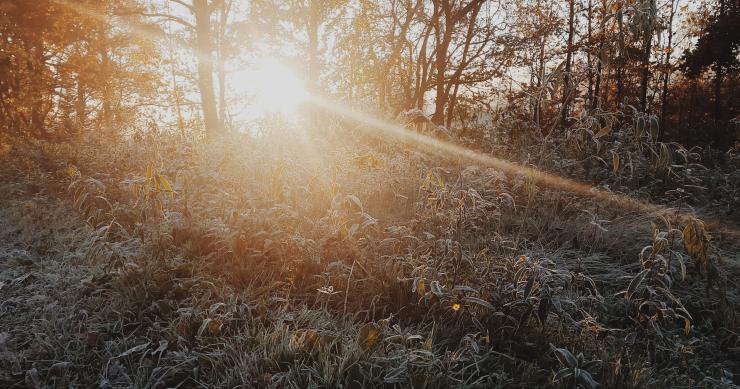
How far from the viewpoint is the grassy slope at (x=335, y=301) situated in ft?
6.71

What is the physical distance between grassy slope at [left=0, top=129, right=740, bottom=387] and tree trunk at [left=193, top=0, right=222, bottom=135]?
762 centimetres

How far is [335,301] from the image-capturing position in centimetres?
271

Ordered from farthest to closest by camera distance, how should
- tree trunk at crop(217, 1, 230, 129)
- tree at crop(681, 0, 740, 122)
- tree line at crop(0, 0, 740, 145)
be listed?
1. tree at crop(681, 0, 740, 122)
2. tree trunk at crop(217, 1, 230, 129)
3. tree line at crop(0, 0, 740, 145)

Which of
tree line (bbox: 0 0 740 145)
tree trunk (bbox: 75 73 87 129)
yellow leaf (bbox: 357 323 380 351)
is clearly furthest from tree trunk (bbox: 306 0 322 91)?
yellow leaf (bbox: 357 323 380 351)

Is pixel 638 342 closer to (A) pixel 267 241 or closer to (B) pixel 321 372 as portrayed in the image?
(B) pixel 321 372

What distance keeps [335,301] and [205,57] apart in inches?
400

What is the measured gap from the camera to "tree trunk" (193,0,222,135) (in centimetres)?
1075

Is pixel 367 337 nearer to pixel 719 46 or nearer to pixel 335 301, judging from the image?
pixel 335 301

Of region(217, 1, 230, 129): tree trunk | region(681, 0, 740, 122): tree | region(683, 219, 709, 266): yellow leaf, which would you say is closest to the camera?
region(683, 219, 709, 266): yellow leaf

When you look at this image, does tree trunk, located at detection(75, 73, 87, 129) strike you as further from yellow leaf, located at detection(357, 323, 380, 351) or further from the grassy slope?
yellow leaf, located at detection(357, 323, 380, 351)

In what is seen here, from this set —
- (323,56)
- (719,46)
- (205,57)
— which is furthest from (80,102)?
(719,46)

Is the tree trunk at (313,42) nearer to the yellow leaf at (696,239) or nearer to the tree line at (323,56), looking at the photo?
the tree line at (323,56)

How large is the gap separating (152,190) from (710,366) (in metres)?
3.74

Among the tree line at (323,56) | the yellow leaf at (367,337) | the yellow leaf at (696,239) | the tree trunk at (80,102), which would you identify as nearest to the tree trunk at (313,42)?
the tree line at (323,56)
